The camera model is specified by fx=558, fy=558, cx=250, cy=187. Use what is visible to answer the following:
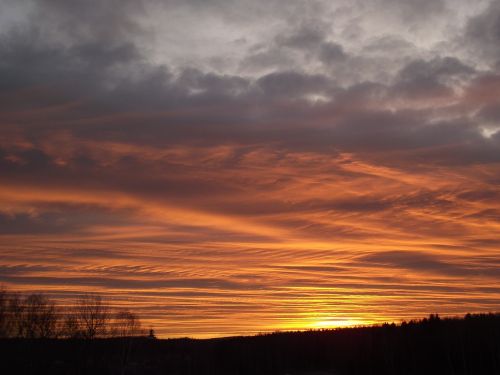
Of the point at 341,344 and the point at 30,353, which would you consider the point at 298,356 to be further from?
the point at 30,353

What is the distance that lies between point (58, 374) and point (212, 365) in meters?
69.4

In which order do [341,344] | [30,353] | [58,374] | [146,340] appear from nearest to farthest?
[30,353] < [58,374] < [341,344] < [146,340]

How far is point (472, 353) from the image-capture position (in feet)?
402

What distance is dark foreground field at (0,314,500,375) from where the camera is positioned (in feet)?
390

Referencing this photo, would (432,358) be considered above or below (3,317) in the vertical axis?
below

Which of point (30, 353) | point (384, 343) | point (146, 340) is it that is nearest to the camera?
point (30, 353)

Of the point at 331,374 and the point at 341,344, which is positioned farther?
the point at 341,344

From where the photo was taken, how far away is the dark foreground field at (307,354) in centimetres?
11894

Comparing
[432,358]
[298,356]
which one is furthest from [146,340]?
[432,358]

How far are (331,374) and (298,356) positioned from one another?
2080 centimetres

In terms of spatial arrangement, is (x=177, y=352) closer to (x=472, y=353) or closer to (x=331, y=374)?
(x=331, y=374)

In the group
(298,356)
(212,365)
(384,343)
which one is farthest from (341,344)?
(212,365)

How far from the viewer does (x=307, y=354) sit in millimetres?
180250

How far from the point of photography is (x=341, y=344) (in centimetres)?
17638
